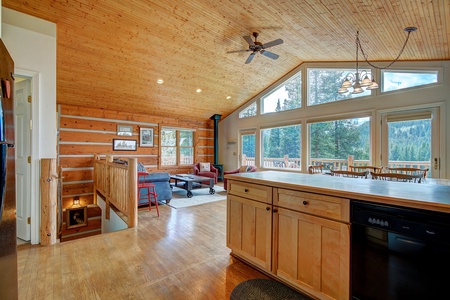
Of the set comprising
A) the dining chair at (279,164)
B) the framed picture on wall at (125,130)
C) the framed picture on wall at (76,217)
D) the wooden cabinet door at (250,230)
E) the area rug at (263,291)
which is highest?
the framed picture on wall at (125,130)

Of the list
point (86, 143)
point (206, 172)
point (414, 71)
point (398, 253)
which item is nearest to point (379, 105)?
point (414, 71)

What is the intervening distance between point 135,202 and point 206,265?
1748 mm

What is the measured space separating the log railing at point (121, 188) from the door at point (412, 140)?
17.4ft

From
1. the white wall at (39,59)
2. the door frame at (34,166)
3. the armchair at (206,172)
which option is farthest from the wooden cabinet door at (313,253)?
the armchair at (206,172)

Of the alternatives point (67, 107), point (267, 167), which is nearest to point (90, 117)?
point (67, 107)

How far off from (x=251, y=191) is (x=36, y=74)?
316 cm

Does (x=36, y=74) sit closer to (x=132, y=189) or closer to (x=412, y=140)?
(x=132, y=189)

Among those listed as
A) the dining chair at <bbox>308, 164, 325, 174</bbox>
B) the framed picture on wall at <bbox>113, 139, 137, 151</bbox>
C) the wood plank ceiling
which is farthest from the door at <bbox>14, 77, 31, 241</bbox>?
the dining chair at <bbox>308, 164, 325, 174</bbox>

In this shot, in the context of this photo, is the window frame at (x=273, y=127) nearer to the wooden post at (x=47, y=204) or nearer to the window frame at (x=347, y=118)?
the window frame at (x=347, y=118)

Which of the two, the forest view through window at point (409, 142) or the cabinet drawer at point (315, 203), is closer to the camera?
the cabinet drawer at point (315, 203)

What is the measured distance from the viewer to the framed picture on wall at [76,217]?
4633 millimetres

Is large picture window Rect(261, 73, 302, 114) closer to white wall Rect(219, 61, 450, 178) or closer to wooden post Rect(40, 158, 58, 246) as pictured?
white wall Rect(219, 61, 450, 178)

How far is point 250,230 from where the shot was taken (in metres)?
2.18

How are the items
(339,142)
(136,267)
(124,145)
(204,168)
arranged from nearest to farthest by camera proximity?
(136,267) < (339,142) < (124,145) < (204,168)
